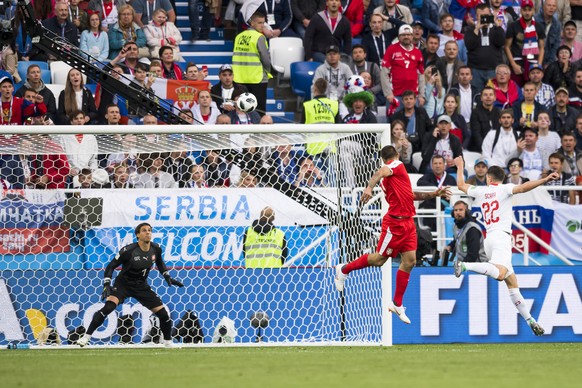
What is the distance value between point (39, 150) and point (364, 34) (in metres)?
8.87

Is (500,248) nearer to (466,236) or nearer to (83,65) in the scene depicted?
(466,236)

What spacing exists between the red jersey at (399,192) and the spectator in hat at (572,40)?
994cm

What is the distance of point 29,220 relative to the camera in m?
14.6

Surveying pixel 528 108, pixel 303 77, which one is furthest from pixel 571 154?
pixel 303 77

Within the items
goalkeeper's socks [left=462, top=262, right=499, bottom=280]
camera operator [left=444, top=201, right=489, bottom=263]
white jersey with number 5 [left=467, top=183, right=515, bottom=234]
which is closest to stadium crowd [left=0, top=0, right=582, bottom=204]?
camera operator [left=444, top=201, right=489, bottom=263]

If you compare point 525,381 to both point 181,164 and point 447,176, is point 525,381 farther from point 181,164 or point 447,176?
point 447,176

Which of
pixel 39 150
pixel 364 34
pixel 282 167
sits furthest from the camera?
pixel 364 34

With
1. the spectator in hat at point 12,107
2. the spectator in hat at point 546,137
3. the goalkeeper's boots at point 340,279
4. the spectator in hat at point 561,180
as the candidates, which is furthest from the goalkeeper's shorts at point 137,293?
the spectator in hat at point 546,137

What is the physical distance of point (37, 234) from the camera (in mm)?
14648

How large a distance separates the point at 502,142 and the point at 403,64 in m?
2.20

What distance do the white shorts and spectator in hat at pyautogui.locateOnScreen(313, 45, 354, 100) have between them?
651cm

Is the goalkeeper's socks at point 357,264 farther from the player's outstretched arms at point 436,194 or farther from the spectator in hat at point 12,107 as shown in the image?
the spectator in hat at point 12,107

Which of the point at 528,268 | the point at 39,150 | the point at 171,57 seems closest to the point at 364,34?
the point at 171,57

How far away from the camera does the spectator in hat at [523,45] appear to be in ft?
71.6
